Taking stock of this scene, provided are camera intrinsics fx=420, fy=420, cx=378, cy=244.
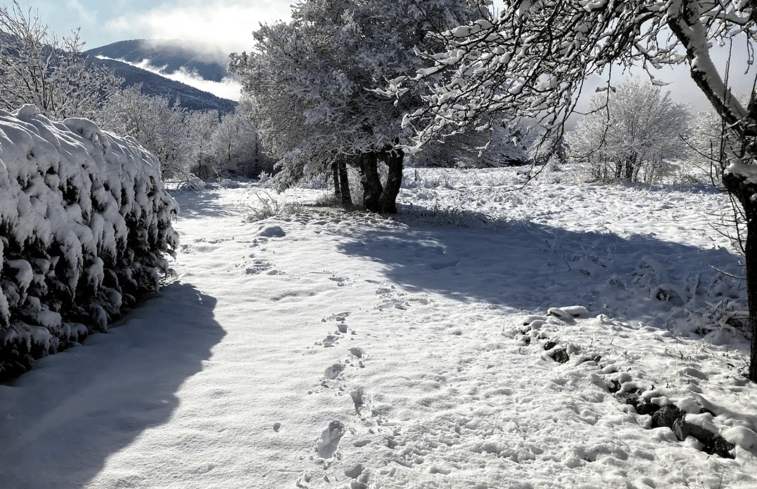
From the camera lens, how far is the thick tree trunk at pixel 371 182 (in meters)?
12.7

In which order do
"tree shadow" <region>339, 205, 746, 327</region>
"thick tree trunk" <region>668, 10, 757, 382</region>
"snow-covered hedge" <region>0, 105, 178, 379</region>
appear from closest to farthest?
1. "thick tree trunk" <region>668, 10, 757, 382</region>
2. "snow-covered hedge" <region>0, 105, 178, 379</region>
3. "tree shadow" <region>339, 205, 746, 327</region>

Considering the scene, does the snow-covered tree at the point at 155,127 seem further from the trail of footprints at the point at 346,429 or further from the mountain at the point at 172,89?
the mountain at the point at 172,89

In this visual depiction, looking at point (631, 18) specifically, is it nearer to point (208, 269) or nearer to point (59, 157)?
point (59, 157)

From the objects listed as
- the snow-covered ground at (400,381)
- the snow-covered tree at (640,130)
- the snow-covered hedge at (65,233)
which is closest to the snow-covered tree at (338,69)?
the snow-covered ground at (400,381)

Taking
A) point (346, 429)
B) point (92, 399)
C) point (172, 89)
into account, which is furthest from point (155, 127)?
point (172, 89)

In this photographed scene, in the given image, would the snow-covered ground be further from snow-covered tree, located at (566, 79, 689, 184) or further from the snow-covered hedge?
snow-covered tree, located at (566, 79, 689, 184)

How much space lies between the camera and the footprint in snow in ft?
8.74

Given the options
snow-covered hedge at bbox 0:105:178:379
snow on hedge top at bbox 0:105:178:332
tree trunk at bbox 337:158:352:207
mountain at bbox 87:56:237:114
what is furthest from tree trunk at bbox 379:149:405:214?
mountain at bbox 87:56:237:114

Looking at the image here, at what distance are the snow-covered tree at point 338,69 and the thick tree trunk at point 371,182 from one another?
0.67 m

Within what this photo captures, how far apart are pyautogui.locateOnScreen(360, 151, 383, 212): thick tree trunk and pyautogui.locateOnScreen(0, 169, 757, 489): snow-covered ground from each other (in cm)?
575

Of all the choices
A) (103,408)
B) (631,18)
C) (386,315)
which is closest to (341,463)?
(103,408)

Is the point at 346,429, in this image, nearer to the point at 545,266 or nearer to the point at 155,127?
the point at 545,266

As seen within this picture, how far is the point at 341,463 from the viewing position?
2.55 meters

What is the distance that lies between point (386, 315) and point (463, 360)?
1.45m
